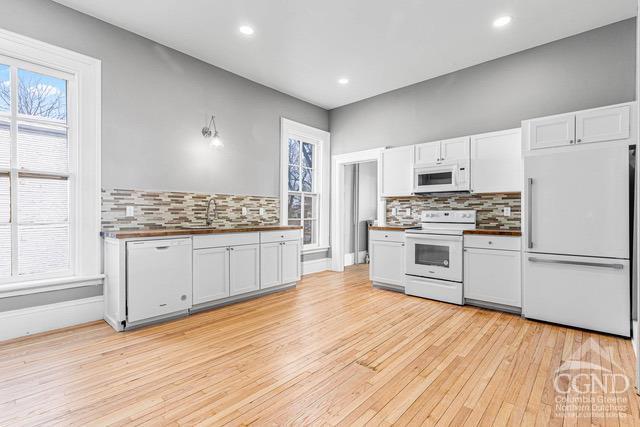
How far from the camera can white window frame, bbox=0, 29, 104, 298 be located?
3.01 metres

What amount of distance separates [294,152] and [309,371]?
4004mm

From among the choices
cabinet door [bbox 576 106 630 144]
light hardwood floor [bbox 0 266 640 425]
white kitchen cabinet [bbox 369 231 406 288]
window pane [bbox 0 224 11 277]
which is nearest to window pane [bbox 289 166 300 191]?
white kitchen cabinet [bbox 369 231 406 288]

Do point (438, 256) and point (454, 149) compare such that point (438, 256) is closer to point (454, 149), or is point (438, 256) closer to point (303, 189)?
point (454, 149)

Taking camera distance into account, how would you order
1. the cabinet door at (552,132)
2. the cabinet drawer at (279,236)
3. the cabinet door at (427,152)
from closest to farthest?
the cabinet door at (552,132)
the cabinet drawer at (279,236)
the cabinet door at (427,152)

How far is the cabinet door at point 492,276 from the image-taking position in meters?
3.39

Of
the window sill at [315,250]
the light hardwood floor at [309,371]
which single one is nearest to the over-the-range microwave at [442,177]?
the light hardwood floor at [309,371]

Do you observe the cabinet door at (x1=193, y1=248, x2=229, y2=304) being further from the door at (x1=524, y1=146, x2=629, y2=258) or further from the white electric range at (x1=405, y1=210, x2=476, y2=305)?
the door at (x1=524, y1=146, x2=629, y2=258)

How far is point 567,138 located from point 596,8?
50.3 inches

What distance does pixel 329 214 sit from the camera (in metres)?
5.96

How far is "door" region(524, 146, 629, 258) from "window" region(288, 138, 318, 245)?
3.45 metres

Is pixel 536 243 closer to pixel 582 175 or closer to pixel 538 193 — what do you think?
pixel 538 193

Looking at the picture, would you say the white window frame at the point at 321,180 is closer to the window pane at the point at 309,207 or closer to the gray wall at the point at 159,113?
the window pane at the point at 309,207

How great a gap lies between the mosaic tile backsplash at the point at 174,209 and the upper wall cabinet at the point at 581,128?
3.56 metres

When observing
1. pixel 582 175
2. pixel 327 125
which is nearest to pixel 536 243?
pixel 582 175
